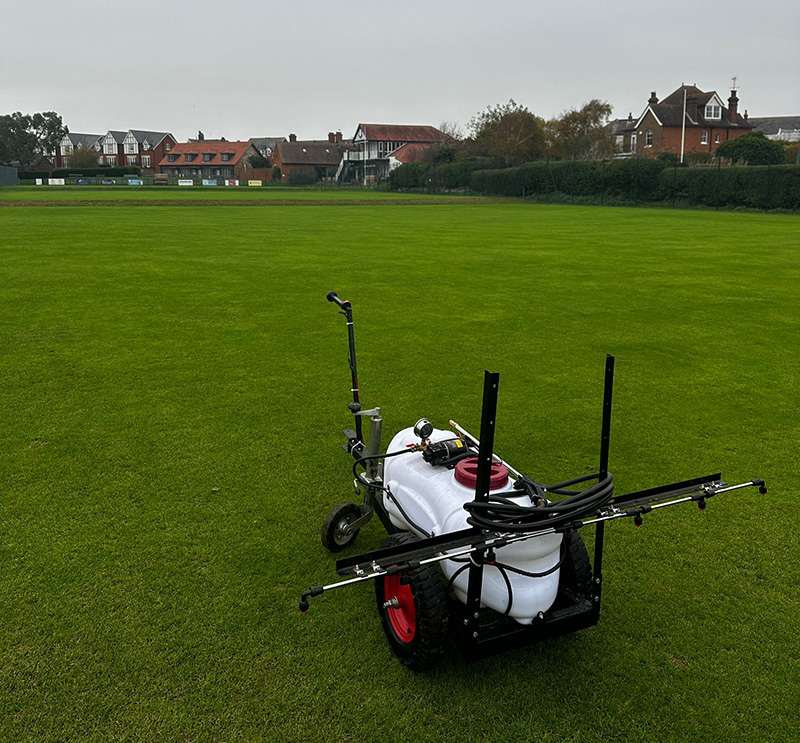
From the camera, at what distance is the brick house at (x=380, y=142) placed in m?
98.4

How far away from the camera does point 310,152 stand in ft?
366

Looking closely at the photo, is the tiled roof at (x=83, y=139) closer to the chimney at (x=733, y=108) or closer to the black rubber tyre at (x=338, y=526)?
the chimney at (x=733, y=108)

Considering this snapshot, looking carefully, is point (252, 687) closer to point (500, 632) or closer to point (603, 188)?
point (500, 632)

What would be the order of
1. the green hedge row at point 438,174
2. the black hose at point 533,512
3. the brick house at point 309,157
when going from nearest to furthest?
the black hose at point 533,512 < the green hedge row at point 438,174 < the brick house at point 309,157

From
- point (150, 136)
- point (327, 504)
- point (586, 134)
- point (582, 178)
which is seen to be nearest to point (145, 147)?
point (150, 136)

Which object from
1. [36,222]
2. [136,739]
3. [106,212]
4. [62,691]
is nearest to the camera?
[136,739]

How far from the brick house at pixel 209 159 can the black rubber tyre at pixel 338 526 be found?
4567 inches

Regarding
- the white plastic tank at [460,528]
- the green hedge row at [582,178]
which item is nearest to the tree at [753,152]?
the green hedge row at [582,178]

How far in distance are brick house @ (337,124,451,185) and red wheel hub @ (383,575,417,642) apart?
9593 centimetres

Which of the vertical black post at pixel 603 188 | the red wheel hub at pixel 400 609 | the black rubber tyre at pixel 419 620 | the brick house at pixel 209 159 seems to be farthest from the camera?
the brick house at pixel 209 159

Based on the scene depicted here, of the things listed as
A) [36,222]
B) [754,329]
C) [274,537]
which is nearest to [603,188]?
[36,222]

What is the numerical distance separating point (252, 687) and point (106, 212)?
1271 inches

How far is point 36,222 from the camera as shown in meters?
24.6

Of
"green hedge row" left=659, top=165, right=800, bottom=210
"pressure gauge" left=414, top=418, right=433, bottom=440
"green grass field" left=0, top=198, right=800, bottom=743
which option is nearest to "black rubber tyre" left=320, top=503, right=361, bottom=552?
"green grass field" left=0, top=198, right=800, bottom=743
